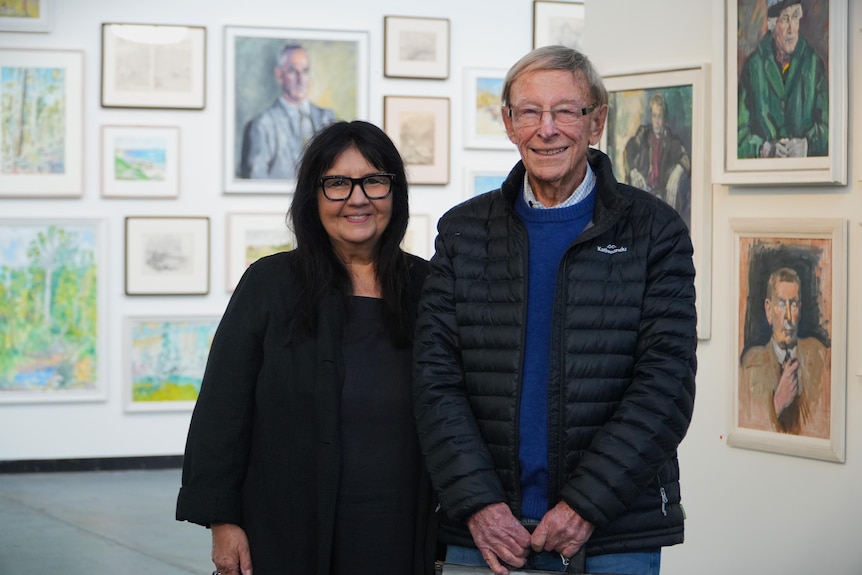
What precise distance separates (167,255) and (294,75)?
4.99 feet

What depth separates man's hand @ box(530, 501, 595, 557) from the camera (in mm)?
2311

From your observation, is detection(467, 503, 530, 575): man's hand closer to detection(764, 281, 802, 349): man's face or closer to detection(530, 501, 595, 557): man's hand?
detection(530, 501, 595, 557): man's hand

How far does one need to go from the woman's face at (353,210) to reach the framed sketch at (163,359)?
5.54 m

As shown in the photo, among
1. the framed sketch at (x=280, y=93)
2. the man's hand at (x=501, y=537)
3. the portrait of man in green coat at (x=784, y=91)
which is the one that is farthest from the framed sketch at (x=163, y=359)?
the man's hand at (x=501, y=537)

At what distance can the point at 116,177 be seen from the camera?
809cm

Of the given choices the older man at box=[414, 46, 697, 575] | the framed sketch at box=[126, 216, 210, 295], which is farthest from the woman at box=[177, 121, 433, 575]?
the framed sketch at box=[126, 216, 210, 295]

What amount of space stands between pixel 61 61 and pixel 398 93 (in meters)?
2.28

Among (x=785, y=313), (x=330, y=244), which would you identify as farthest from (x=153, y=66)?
(x=330, y=244)

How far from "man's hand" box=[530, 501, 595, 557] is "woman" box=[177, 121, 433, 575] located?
1.37ft

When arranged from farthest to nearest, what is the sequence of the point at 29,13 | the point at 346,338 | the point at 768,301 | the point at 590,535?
the point at 29,13, the point at 768,301, the point at 346,338, the point at 590,535

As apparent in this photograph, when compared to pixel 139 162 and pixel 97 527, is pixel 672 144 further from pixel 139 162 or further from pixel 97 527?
pixel 139 162

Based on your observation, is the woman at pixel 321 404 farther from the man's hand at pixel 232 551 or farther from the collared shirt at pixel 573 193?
the collared shirt at pixel 573 193

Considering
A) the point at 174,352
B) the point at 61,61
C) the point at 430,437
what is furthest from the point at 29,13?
the point at 430,437

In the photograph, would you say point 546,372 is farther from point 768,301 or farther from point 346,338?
point 768,301
